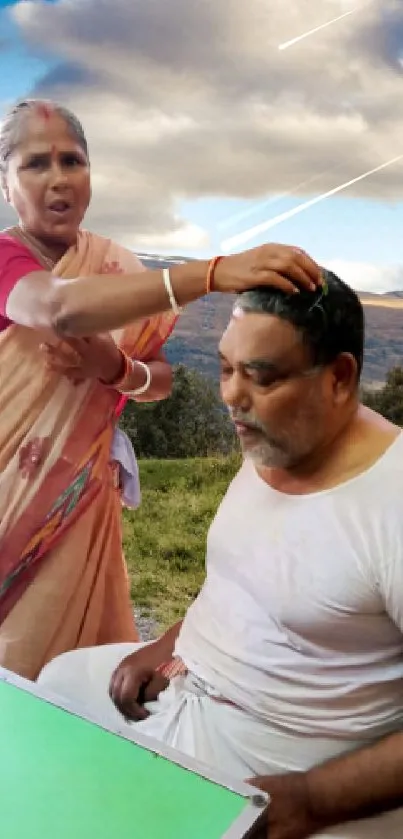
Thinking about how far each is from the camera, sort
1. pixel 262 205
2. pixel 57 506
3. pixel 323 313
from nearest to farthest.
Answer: pixel 323 313, pixel 262 205, pixel 57 506

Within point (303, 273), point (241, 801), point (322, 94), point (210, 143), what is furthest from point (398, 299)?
point (241, 801)

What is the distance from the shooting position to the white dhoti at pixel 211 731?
1558mm

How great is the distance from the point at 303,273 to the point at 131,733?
3.11 feet

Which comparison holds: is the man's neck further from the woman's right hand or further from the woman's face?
the woman's face

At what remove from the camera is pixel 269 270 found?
1.48m

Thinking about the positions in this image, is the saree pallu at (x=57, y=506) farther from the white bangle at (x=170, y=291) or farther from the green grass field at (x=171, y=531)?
the white bangle at (x=170, y=291)

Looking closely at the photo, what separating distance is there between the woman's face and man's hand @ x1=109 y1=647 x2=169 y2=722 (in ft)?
3.01

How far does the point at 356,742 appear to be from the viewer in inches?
60.9

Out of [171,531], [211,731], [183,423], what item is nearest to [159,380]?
[183,423]

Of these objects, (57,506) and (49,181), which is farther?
(57,506)

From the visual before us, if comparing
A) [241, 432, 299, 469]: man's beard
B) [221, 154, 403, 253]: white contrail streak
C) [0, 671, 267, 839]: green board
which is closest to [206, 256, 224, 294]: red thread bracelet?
[221, 154, 403, 253]: white contrail streak

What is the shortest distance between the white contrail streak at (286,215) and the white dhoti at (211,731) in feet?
→ 2.83

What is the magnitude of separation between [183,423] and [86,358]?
249mm

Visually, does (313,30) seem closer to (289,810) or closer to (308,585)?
(308,585)
